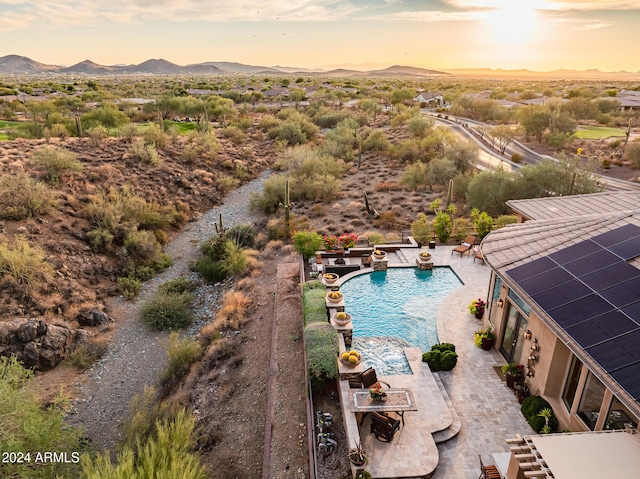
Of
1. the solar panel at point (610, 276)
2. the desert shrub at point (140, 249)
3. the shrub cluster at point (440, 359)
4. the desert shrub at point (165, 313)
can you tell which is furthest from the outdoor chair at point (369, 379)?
the desert shrub at point (140, 249)

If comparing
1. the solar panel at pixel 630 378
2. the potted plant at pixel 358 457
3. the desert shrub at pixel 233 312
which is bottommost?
the desert shrub at pixel 233 312

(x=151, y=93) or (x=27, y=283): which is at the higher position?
(x=151, y=93)

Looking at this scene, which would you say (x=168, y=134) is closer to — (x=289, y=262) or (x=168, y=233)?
(x=168, y=233)

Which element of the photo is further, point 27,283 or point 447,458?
point 27,283

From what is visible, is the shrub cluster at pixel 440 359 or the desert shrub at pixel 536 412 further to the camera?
the shrub cluster at pixel 440 359

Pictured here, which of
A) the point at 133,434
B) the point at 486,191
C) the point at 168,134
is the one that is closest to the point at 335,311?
the point at 133,434

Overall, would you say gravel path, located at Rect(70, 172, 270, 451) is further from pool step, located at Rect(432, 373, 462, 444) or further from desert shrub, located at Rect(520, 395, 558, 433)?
desert shrub, located at Rect(520, 395, 558, 433)

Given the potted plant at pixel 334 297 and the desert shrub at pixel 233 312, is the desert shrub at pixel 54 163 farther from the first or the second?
the potted plant at pixel 334 297

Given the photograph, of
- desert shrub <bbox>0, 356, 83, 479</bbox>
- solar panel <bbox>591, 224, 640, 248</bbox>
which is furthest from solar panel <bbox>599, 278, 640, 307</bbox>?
desert shrub <bbox>0, 356, 83, 479</bbox>
